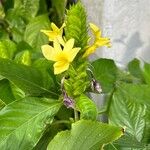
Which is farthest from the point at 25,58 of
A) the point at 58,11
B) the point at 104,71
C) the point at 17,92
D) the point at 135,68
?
the point at 58,11

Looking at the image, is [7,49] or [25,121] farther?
[7,49]

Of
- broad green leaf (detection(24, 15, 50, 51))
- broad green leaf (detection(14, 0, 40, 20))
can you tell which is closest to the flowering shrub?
broad green leaf (detection(24, 15, 50, 51))

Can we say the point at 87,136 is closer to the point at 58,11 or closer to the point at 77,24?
the point at 77,24

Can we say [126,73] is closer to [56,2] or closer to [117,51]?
[117,51]

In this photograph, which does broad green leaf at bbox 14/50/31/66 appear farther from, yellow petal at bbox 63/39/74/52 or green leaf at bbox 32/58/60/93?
yellow petal at bbox 63/39/74/52

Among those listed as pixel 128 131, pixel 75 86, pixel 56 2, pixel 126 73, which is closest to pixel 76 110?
pixel 75 86

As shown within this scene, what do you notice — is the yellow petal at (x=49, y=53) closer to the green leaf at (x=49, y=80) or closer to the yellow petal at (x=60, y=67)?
the yellow petal at (x=60, y=67)
